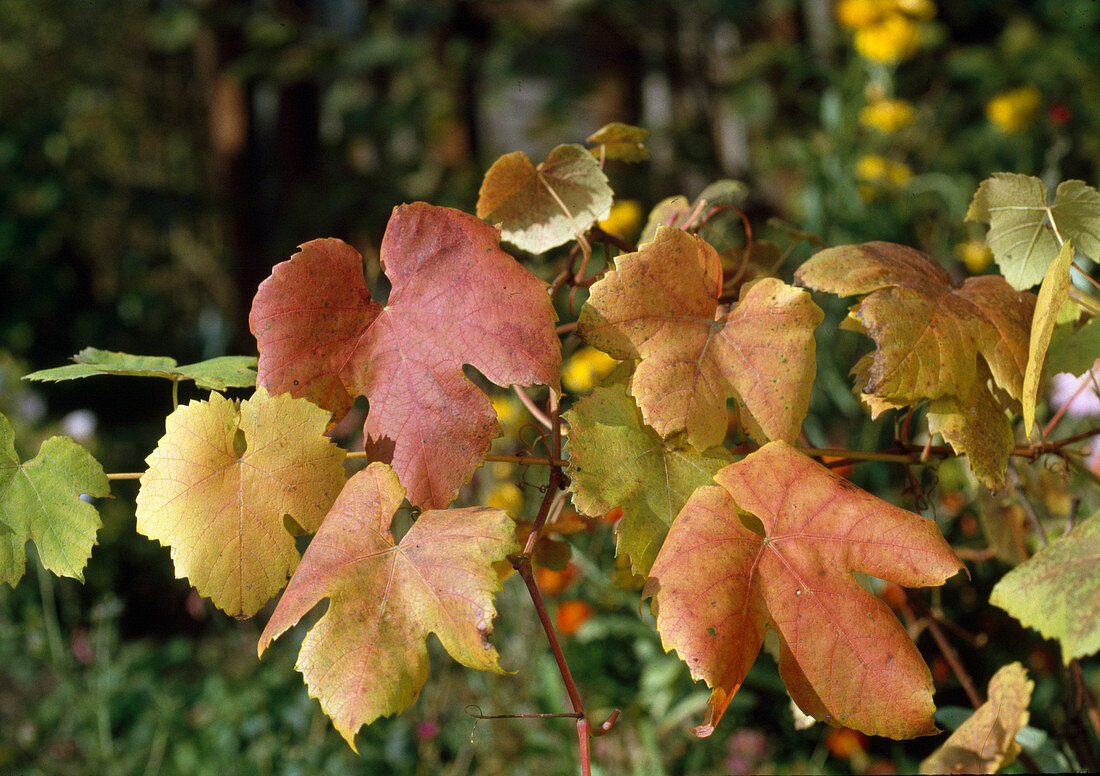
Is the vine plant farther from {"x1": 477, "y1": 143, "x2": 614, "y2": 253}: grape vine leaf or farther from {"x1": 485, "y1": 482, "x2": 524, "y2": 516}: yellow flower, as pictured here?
{"x1": 485, "y1": 482, "x2": 524, "y2": 516}: yellow flower

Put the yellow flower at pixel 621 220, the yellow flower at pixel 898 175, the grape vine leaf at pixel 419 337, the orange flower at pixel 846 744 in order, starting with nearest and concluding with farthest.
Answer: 1. the grape vine leaf at pixel 419 337
2. the orange flower at pixel 846 744
3. the yellow flower at pixel 621 220
4. the yellow flower at pixel 898 175

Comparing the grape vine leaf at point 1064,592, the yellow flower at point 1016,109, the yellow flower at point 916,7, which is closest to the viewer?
the grape vine leaf at point 1064,592

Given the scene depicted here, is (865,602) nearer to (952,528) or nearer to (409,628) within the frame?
(409,628)

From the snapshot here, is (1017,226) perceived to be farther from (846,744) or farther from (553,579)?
(553,579)

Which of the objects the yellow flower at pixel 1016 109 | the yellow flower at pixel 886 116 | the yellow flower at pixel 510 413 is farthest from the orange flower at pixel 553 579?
the yellow flower at pixel 1016 109

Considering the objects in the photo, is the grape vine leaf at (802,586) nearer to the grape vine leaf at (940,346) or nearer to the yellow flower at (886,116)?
the grape vine leaf at (940,346)

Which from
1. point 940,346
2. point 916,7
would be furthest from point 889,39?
point 940,346

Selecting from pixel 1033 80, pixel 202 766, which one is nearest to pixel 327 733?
pixel 202 766
